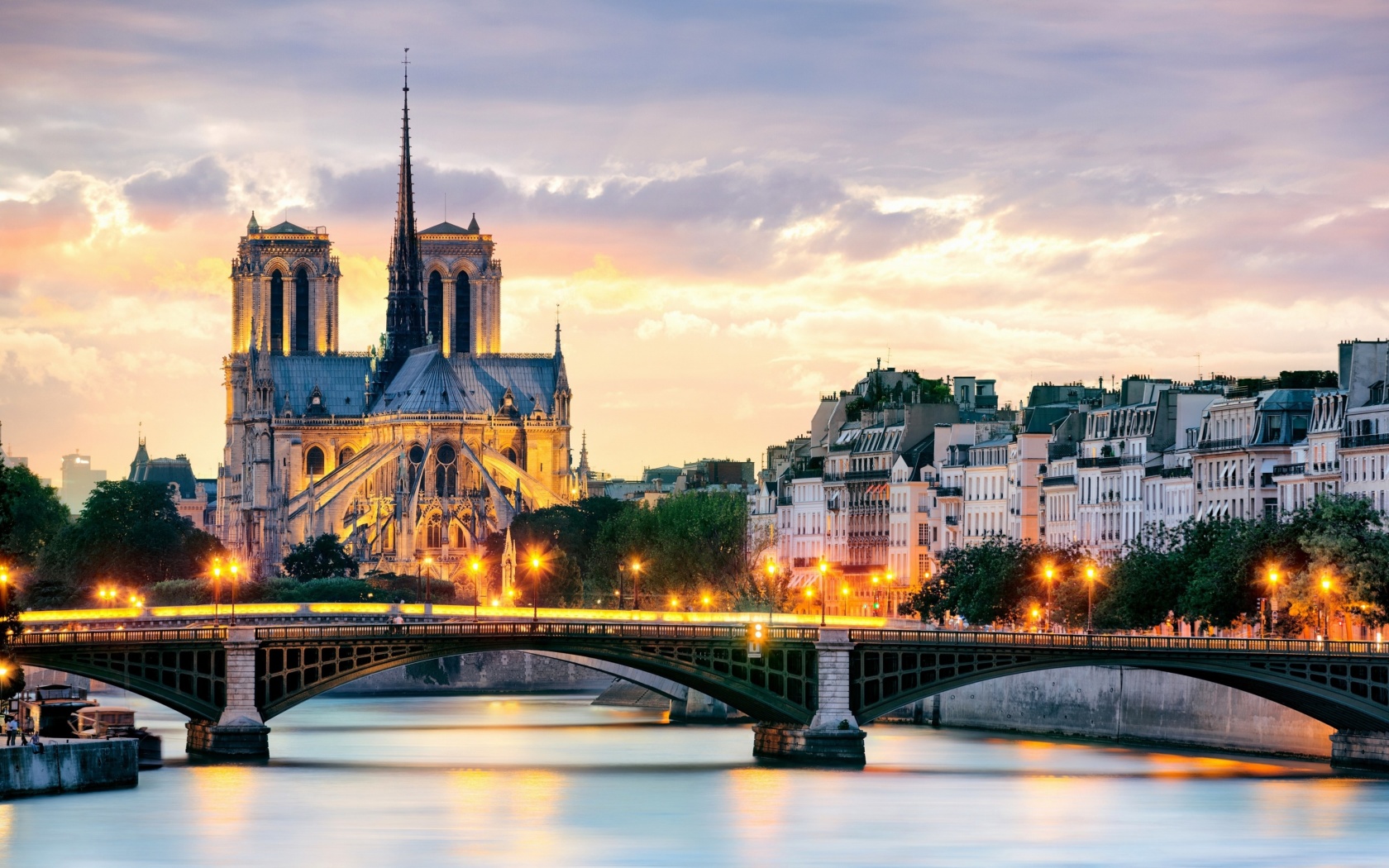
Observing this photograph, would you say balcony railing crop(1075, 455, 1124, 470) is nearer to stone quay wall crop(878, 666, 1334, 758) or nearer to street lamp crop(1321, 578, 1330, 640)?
stone quay wall crop(878, 666, 1334, 758)

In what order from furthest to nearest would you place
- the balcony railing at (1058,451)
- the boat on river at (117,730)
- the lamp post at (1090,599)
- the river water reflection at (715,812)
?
the balcony railing at (1058,451), the lamp post at (1090,599), the boat on river at (117,730), the river water reflection at (715,812)

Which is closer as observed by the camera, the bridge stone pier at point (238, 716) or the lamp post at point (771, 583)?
the bridge stone pier at point (238, 716)

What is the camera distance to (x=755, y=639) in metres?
100

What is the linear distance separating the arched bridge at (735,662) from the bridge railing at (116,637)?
0.07 m

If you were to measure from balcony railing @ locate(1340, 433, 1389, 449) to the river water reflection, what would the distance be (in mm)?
13390

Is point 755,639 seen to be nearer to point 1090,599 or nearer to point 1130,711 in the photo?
point 1090,599

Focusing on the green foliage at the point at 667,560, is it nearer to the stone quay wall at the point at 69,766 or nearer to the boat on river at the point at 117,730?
the boat on river at the point at 117,730

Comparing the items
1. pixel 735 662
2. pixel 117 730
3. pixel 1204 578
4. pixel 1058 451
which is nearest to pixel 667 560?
pixel 1058 451

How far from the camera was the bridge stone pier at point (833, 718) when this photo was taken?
9962 centimetres

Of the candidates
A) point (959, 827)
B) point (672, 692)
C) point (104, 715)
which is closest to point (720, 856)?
point (959, 827)

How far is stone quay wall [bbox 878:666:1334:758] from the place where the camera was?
102m

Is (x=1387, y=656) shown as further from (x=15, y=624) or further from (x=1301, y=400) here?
(x=15, y=624)

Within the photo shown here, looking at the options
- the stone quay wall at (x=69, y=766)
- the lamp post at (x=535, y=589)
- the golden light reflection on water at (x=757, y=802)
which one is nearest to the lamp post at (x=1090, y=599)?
the golden light reflection on water at (x=757, y=802)

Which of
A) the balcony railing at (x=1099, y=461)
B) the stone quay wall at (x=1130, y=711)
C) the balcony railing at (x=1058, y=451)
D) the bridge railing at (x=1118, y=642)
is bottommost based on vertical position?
the stone quay wall at (x=1130, y=711)
